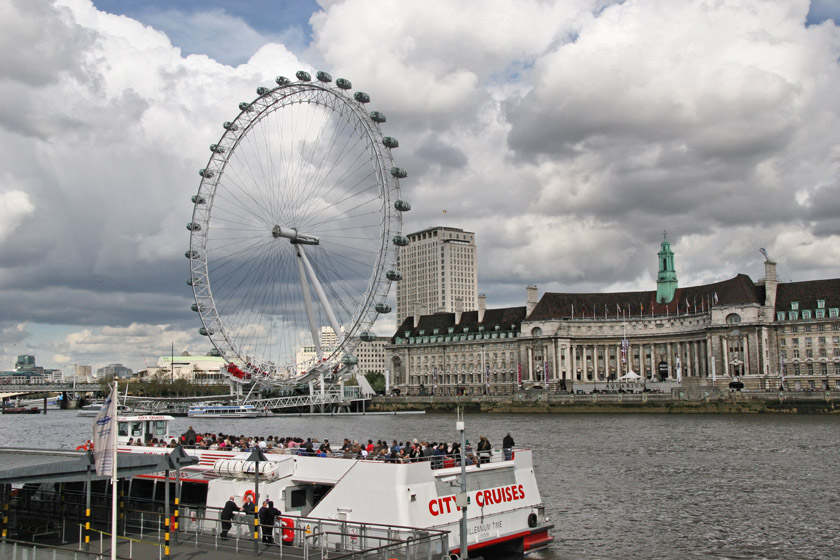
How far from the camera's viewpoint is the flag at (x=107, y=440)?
17.1 metres

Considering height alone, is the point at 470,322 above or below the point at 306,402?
above

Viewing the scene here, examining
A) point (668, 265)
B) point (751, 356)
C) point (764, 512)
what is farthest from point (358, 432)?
point (668, 265)

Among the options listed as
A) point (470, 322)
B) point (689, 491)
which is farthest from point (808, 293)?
point (689, 491)

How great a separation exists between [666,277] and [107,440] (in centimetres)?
15705

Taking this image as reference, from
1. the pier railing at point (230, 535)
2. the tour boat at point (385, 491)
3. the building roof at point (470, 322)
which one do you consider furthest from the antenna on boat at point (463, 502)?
the building roof at point (470, 322)

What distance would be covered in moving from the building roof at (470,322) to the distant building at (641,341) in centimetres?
29

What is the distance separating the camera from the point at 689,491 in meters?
40.4

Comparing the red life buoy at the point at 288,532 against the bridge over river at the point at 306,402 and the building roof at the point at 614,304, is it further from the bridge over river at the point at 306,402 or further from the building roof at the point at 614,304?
the building roof at the point at 614,304

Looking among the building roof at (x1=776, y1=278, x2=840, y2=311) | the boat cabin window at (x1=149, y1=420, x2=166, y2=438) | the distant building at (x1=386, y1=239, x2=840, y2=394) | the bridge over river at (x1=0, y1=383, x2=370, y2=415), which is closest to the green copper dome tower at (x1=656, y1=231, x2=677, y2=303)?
the distant building at (x1=386, y1=239, x2=840, y2=394)

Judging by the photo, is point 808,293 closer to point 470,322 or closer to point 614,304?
point 614,304

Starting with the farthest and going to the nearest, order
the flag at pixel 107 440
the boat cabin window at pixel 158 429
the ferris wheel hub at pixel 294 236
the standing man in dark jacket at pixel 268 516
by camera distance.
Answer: the ferris wheel hub at pixel 294 236, the boat cabin window at pixel 158 429, the standing man in dark jacket at pixel 268 516, the flag at pixel 107 440

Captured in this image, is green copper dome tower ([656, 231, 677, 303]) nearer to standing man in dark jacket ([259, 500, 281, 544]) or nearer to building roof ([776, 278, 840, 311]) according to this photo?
building roof ([776, 278, 840, 311])

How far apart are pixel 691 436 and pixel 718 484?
1090 inches

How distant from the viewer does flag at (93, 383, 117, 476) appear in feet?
56.0
